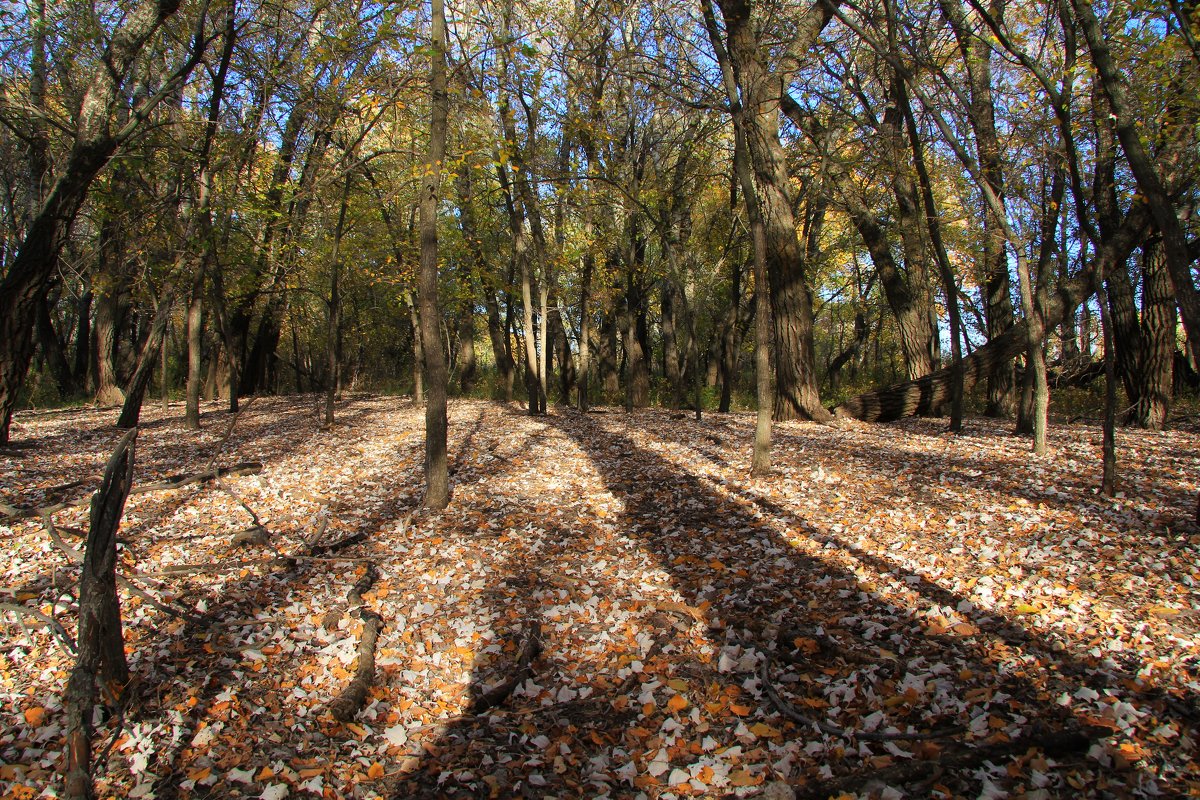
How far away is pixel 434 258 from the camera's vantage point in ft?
21.6

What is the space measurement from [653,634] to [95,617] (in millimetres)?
3267

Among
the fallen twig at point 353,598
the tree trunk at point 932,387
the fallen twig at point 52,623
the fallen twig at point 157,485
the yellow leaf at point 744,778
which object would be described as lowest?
the yellow leaf at point 744,778

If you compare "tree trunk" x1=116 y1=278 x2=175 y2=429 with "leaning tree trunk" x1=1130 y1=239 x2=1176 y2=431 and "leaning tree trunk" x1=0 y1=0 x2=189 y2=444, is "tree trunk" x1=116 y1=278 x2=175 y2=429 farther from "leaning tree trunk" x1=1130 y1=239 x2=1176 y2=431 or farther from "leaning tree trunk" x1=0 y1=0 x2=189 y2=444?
"leaning tree trunk" x1=1130 y1=239 x2=1176 y2=431

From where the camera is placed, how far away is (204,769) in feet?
10.2

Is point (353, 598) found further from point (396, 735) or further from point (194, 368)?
point (194, 368)

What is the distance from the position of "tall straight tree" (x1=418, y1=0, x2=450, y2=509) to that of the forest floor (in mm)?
990

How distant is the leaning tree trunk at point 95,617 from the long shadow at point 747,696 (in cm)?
144

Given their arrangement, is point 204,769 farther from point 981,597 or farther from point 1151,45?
point 1151,45

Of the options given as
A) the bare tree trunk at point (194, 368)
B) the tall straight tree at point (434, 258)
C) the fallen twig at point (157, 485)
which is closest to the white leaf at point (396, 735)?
the fallen twig at point (157, 485)

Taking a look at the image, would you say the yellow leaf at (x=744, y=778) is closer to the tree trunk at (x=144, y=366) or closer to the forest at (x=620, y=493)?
the forest at (x=620, y=493)

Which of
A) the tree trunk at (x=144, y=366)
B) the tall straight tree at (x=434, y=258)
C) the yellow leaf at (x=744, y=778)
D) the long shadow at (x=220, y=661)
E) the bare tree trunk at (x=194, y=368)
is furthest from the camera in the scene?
the bare tree trunk at (x=194, y=368)

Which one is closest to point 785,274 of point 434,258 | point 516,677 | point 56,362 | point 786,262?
point 786,262

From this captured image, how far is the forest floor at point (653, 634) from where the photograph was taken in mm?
3055

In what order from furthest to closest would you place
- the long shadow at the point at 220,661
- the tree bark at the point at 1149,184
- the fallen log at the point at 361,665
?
the tree bark at the point at 1149,184, the fallen log at the point at 361,665, the long shadow at the point at 220,661
